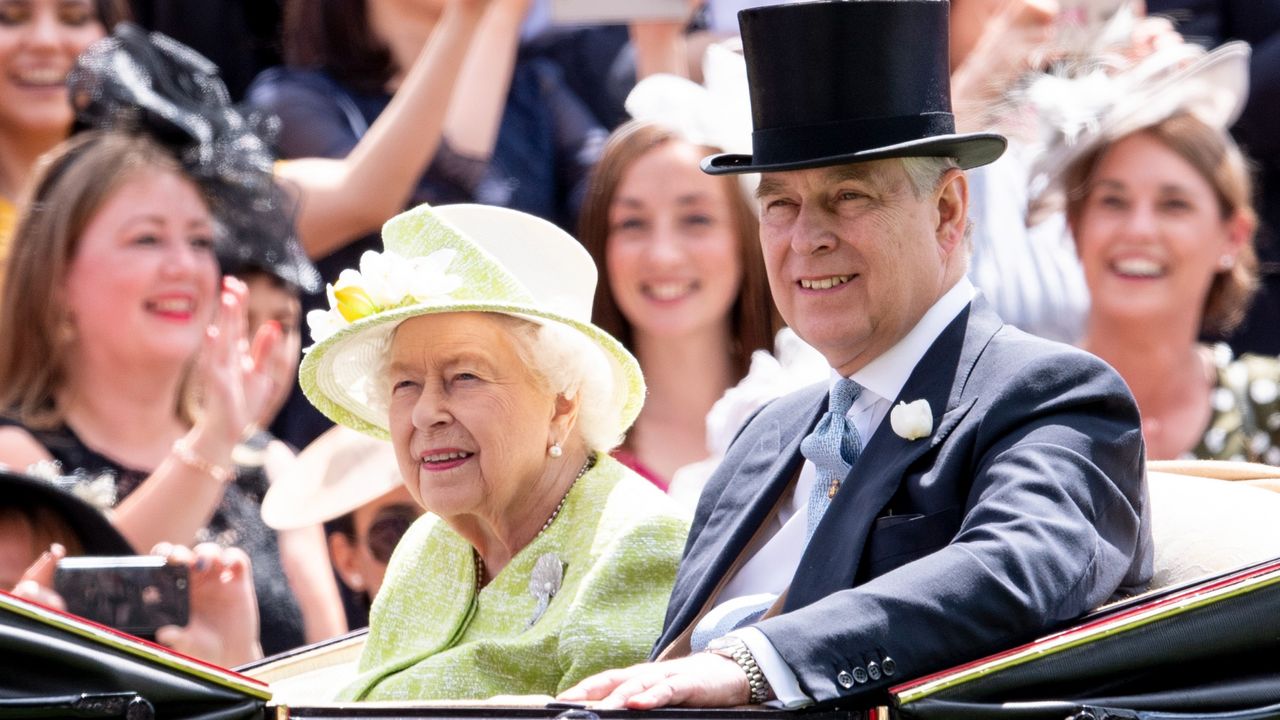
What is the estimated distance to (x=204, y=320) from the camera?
471 cm

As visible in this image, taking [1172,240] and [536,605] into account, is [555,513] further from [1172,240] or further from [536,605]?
[1172,240]

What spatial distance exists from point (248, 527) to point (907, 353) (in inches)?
94.9

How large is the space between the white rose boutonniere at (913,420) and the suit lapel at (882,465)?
0.01 meters

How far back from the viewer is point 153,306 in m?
4.62

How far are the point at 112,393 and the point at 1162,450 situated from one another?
2725 mm

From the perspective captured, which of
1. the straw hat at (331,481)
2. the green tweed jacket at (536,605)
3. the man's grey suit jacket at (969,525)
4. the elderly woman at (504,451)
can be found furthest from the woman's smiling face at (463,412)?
the straw hat at (331,481)

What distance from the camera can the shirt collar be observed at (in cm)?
258

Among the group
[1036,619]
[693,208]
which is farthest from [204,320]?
[1036,619]

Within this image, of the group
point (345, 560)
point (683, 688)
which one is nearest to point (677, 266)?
point (345, 560)

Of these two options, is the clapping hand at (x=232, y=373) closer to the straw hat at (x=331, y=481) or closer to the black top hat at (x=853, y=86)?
the straw hat at (x=331, y=481)

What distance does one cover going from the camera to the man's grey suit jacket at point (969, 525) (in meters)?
2.16

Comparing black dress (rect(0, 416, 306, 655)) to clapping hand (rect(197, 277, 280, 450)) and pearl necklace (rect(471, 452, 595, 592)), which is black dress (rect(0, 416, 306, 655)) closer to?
clapping hand (rect(197, 277, 280, 450))

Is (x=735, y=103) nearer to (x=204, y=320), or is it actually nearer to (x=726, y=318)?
(x=726, y=318)

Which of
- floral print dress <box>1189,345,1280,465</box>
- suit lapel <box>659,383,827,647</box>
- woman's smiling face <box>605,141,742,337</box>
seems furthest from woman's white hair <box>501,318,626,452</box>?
floral print dress <box>1189,345,1280,465</box>
